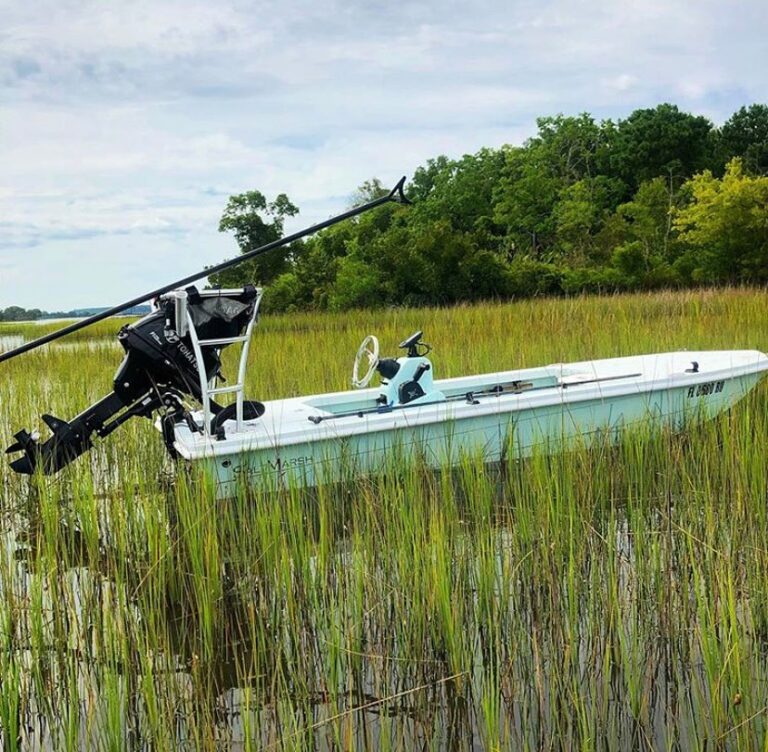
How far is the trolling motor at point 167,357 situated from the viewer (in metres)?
4.60

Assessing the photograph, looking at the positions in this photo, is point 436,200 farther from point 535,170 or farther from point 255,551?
point 255,551

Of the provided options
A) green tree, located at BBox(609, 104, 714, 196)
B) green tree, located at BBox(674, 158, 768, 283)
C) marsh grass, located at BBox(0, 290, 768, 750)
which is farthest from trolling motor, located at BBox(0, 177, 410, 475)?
green tree, located at BBox(609, 104, 714, 196)

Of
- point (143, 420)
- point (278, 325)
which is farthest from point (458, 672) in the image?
point (278, 325)

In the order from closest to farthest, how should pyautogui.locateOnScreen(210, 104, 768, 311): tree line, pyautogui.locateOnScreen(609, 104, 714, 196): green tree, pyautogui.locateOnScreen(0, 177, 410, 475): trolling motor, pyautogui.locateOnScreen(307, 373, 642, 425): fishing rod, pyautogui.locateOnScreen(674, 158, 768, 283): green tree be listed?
1. pyautogui.locateOnScreen(0, 177, 410, 475): trolling motor
2. pyautogui.locateOnScreen(307, 373, 642, 425): fishing rod
3. pyautogui.locateOnScreen(210, 104, 768, 311): tree line
4. pyautogui.locateOnScreen(674, 158, 768, 283): green tree
5. pyautogui.locateOnScreen(609, 104, 714, 196): green tree

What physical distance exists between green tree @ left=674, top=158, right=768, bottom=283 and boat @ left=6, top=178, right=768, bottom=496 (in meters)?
22.6

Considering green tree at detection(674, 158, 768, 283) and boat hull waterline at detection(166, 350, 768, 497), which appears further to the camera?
green tree at detection(674, 158, 768, 283)

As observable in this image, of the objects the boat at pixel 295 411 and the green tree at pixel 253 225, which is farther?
the green tree at pixel 253 225

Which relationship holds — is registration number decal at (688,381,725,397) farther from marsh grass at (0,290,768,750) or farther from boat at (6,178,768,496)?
marsh grass at (0,290,768,750)

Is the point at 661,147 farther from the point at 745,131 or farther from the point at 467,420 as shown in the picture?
the point at 467,420

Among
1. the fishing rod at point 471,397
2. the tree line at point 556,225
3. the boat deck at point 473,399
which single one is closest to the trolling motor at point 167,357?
the boat deck at point 473,399

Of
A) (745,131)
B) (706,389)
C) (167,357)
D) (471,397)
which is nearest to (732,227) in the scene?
(745,131)

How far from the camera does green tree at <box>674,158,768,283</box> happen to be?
88.5 feet

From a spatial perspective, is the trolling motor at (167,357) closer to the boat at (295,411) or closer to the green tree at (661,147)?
the boat at (295,411)

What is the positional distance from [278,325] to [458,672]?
13213mm
